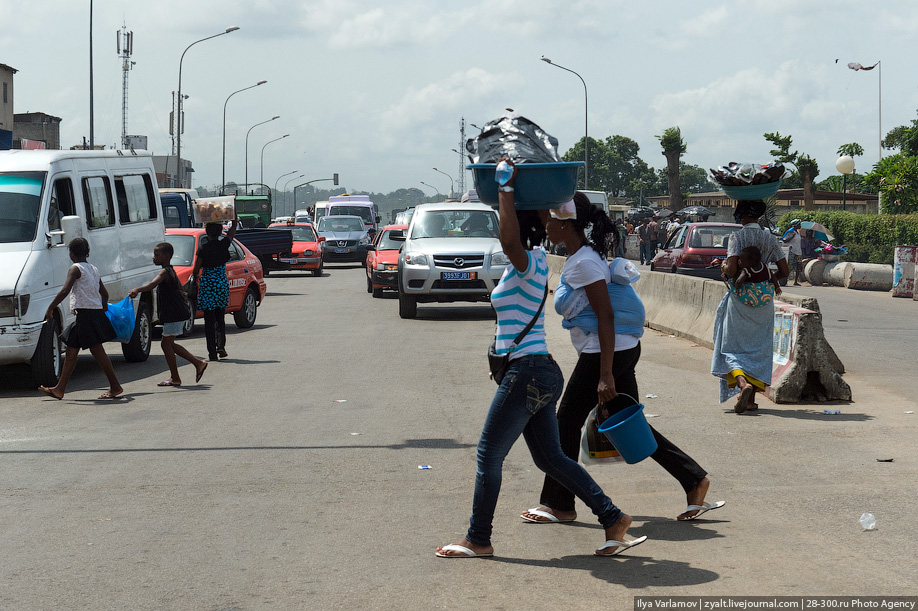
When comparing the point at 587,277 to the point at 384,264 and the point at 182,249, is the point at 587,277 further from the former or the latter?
the point at 384,264

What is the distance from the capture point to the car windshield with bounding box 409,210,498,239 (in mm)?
18828

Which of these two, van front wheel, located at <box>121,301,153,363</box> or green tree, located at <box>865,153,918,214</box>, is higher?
green tree, located at <box>865,153,918,214</box>

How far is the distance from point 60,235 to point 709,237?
16992mm

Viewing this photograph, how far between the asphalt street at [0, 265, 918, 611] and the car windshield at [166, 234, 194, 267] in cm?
591

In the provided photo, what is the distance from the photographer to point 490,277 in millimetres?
17656

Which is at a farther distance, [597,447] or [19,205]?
[19,205]

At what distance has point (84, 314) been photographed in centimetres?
1046

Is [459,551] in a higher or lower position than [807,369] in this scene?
lower

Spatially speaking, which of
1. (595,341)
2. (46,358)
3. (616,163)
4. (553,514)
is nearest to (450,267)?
(46,358)

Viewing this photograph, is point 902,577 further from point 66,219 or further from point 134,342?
point 134,342

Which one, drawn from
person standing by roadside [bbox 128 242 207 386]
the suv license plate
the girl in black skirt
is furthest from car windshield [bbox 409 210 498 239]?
the girl in black skirt

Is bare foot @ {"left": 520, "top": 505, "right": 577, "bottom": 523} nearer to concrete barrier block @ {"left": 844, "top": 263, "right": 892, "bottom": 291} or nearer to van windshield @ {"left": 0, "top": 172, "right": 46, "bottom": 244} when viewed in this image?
van windshield @ {"left": 0, "top": 172, "right": 46, "bottom": 244}

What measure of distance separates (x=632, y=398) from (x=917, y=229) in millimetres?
28344

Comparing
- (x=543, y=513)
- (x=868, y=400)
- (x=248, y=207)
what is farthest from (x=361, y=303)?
(x=248, y=207)
